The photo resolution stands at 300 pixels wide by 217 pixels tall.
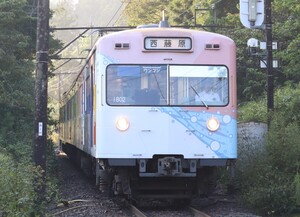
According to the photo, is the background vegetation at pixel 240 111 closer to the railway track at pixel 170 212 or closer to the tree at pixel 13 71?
the tree at pixel 13 71

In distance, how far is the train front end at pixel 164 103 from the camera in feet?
31.9

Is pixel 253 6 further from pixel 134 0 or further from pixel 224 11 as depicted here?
pixel 134 0

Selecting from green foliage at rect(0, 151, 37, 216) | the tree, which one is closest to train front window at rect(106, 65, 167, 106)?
green foliage at rect(0, 151, 37, 216)

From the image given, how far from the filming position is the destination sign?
32.7 ft

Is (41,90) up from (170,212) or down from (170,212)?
up

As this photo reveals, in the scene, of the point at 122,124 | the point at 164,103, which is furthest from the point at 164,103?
the point at 122,124

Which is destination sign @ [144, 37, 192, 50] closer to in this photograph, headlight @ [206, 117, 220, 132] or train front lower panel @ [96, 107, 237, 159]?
train front lower panel @ [96, 107, 237, 159]

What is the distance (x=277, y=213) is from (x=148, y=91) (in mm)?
3270

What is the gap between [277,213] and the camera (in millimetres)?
10078

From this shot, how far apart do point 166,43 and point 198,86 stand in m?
0.98

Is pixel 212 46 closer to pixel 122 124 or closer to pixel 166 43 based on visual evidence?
pixel 166 43

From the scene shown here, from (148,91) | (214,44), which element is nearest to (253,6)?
(214,44)

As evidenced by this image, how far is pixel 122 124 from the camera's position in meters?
9.72

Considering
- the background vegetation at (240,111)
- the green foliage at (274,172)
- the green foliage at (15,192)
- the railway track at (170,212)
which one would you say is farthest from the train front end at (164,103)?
the green foliage at (15,192)
